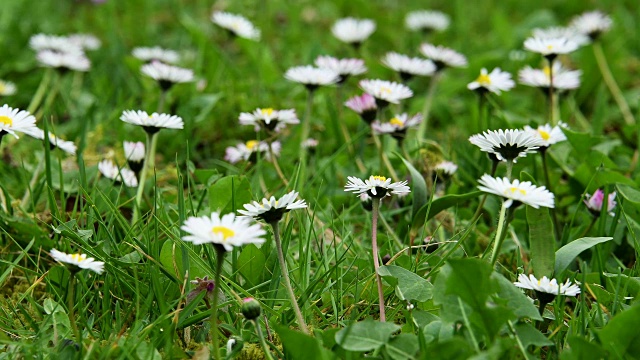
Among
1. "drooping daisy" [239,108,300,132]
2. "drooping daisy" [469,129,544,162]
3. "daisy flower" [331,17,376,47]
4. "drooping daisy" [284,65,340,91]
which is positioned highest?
"drooping daisy" [469,129,544,162]

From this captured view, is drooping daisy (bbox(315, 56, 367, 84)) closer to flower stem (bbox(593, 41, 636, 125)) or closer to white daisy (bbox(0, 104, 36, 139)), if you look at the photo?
white daisy (bbox(0, 104, 36, 139))

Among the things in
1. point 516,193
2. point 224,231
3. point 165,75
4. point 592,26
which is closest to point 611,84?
point 592,26

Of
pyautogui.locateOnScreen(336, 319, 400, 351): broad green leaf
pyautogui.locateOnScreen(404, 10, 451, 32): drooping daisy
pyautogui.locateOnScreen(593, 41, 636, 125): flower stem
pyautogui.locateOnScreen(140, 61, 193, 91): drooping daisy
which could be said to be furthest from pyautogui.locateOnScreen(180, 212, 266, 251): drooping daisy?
pyautogui.locateOnScreen(404, 10, 451, 32): drooping daisy

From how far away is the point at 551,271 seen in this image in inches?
54.8

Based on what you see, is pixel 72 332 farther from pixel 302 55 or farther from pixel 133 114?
pixel 302 55

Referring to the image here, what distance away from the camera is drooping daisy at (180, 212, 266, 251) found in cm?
112

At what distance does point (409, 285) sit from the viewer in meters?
1.35

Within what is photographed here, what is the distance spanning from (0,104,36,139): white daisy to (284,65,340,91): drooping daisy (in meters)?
0.69

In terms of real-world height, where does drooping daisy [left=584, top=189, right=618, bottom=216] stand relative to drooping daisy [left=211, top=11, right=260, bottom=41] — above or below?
below

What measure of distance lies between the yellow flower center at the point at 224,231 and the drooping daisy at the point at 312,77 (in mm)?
863

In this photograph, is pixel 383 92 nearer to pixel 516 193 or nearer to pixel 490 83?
pixel 490 83

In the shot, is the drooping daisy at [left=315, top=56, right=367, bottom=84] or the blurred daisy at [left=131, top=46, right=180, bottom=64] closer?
the drooping daisy at [left=315, top=56, right=367, bottom=84]

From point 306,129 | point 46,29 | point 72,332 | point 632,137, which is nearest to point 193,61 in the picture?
point 46,29

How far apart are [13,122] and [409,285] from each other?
822 millimetres
